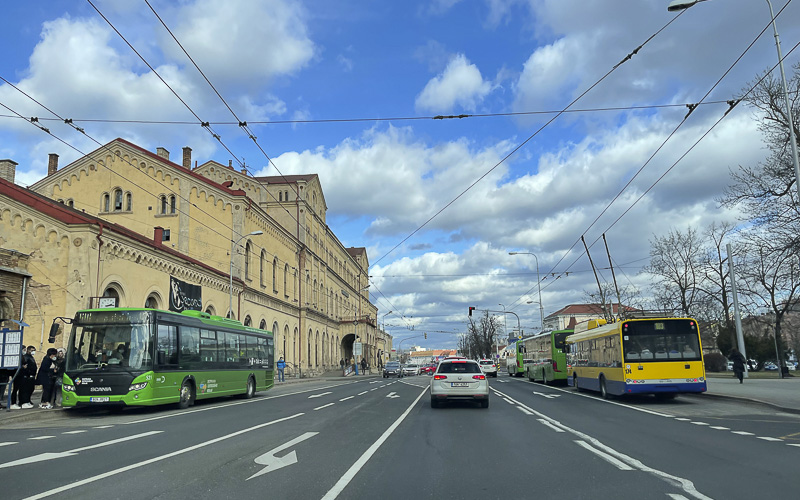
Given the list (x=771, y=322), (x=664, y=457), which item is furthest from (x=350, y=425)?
(x=771, y=322)

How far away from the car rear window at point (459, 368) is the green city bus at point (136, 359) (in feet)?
27.8

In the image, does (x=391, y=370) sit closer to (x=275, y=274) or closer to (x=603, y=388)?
(x=275, y=274)

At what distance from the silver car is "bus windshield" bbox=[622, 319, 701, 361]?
5302 mm

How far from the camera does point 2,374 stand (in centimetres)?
1742

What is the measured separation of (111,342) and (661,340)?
1727 cm

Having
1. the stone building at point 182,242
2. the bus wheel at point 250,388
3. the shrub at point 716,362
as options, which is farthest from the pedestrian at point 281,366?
the shrub at point 716,362

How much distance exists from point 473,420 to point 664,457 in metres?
6.18

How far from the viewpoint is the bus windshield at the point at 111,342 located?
17031 millimetres

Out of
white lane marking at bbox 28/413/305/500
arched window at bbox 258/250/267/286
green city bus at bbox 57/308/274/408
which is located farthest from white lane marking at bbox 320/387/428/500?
arched window at bbox 258/250/267/286

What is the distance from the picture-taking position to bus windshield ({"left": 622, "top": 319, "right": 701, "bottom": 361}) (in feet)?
63.4

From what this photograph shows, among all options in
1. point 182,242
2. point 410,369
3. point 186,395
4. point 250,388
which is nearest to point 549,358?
point 250,388

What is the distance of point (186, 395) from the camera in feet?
64.6

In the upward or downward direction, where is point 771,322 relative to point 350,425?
upward

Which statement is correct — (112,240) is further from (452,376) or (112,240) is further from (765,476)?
(765,476)
